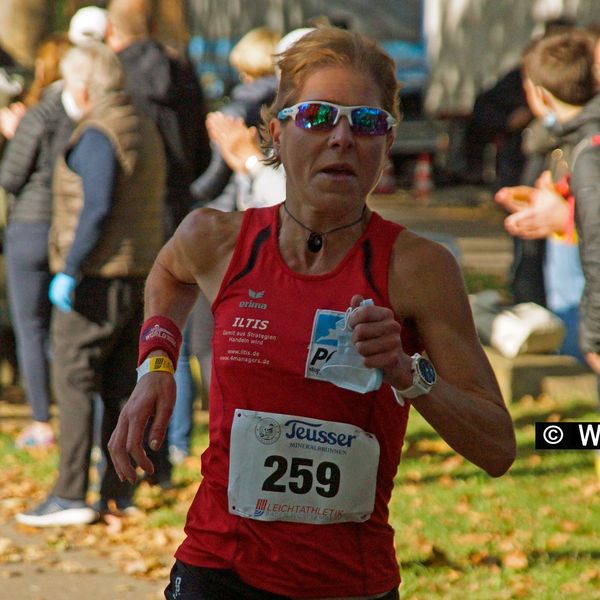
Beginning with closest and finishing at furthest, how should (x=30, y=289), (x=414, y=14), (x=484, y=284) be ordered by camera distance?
(x=30, y=289)
(x=484, y=284)
(x=414, y=14)

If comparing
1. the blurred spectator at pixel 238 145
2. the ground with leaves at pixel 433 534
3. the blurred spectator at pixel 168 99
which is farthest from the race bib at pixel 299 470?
the blurred spectator at pixel 168 99

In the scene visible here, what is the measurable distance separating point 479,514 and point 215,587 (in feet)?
13.0

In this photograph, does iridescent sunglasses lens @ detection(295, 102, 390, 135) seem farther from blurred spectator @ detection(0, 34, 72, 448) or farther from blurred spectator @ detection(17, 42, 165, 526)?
blurred spectator @ detection(0, 34, 72, 448)

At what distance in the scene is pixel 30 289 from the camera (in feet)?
26.7

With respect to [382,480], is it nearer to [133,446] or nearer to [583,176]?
[133,446]

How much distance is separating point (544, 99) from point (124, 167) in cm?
198

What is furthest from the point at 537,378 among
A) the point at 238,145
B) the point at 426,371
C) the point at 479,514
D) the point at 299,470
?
the point at 426,371

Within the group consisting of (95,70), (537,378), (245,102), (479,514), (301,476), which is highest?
(95,70)

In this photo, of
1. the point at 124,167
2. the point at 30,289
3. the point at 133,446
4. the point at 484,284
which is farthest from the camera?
the point at 484,284

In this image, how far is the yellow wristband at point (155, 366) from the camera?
11.2 feet

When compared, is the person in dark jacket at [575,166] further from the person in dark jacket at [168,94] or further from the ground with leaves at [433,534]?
the person in dark jacket at [168,94]

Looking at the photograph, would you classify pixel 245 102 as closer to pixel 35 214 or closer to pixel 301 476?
pixel 35 214

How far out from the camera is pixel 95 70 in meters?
6.73

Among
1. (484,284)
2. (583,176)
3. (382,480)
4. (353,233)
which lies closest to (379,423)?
(382,480)
